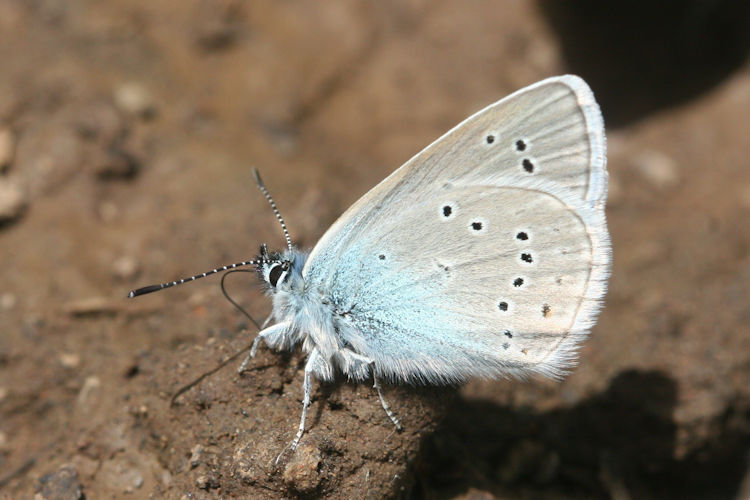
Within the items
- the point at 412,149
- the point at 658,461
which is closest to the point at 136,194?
the point at 412,149

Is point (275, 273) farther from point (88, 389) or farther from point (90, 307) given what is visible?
point (90, 307)

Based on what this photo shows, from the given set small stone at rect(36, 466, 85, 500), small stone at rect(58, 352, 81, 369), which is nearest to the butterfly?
small stone at rect(36, 466, 85, 500)

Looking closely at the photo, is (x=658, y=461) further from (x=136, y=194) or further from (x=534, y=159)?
(x=136, y=194)

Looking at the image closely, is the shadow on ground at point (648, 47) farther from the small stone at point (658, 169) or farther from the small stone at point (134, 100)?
the small stone at point (134, 100)

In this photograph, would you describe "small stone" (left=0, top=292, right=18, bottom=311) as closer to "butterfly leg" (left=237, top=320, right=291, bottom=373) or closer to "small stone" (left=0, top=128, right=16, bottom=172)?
"small stone" (left=0, top=128, right=16, bottom=172)

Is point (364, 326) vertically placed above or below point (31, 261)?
below

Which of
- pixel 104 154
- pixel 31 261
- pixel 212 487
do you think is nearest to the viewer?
pixel 212 487
